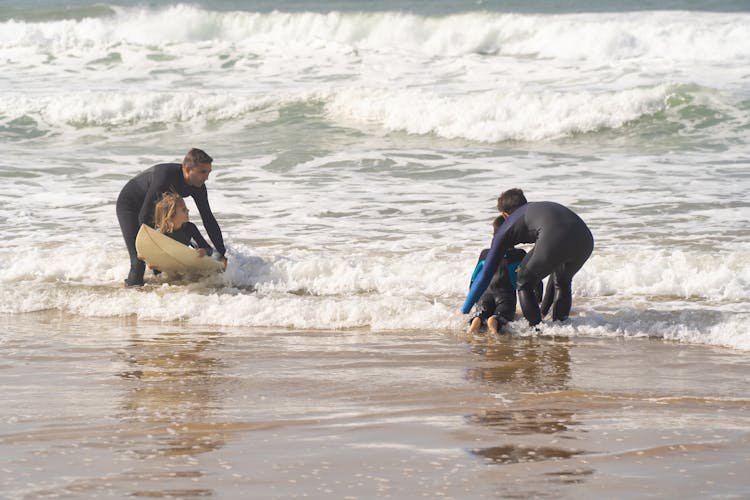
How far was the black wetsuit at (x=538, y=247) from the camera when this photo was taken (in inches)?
286

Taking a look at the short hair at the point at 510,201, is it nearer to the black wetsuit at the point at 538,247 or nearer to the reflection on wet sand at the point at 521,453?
the black wetsuit at the point at 538,247

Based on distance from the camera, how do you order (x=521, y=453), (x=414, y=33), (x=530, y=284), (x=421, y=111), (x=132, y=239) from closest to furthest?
(x=521, y=453)
(x=530, y=284)
(x=132, y=239)
(x=421, y=111)
(x=414, y=33)

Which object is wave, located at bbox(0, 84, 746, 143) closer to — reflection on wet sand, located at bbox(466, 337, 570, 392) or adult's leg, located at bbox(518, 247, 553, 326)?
Result: adult's leg, located at bbox(518, 247, 553, 326)

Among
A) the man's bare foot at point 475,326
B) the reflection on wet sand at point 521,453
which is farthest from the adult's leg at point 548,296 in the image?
the reflection on wet sand at point 521,453

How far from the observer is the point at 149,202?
8.80m

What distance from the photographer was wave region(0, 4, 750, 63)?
2448 centimetres

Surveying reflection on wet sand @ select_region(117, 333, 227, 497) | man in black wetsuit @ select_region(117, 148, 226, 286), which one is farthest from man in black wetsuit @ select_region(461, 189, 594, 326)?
man in black wetsuit @ select_region(117, 148, 226, 286)

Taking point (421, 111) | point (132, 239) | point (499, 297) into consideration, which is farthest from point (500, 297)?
point (421, 111)

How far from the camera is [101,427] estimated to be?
15.5 ft

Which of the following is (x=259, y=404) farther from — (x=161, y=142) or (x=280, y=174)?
(x=161, y=142)

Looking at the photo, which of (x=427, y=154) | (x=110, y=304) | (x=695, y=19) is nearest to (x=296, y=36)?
(x=695, y=19)

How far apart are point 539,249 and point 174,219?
3.35 meters

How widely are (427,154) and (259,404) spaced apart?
37.1 ft

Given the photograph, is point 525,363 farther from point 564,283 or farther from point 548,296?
point 548,296
